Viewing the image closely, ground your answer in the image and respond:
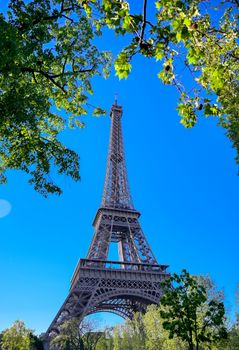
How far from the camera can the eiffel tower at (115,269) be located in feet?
134

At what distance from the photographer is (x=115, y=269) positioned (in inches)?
1779

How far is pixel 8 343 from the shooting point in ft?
114

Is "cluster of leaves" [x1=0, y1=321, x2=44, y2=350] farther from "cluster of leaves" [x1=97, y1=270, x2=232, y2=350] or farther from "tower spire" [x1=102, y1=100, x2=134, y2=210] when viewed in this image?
"tower spire" [x1=102, y1=100, x2=134, y2=210]

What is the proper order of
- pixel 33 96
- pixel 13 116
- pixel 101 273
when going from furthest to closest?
pixel 101 273 < pixel 33 96 < pixel 13 116

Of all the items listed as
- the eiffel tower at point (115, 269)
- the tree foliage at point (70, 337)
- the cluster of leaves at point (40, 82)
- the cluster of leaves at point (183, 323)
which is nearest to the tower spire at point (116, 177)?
the eiffel tower at point (115, 269)

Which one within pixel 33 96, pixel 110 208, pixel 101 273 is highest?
pixel 110 208

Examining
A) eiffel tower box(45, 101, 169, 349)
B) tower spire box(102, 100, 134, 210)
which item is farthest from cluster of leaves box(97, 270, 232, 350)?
tower spire box(102, 100, 134, 210)

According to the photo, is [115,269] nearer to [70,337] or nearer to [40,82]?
[70,337]

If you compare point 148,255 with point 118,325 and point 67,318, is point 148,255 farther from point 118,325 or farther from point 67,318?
point 67,318

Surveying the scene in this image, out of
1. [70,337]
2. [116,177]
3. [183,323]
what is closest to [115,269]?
[70,337]

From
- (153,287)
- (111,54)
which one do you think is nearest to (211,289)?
(153,287)

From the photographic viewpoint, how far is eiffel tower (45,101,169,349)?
134ft

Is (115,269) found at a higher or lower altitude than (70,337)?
higher

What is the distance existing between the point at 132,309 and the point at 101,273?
33.1 feet
